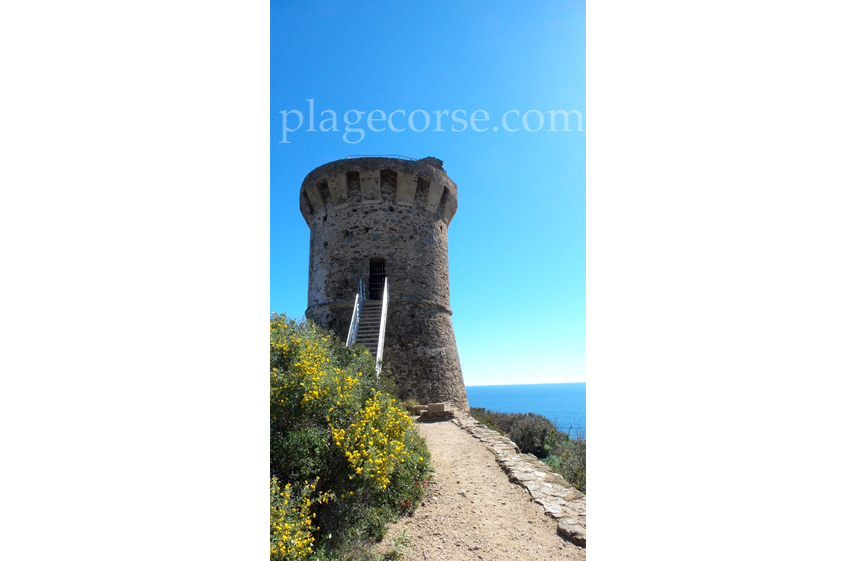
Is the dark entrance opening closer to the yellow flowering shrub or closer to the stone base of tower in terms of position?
the stone base of tower

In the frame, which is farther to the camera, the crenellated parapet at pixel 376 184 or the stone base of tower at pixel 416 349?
the crenellated parapet at pixel 376 184

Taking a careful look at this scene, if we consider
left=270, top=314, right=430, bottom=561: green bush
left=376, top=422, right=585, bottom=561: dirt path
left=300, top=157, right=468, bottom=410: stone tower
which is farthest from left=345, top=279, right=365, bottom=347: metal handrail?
left=270, top=314, right=430, bottom=561: green bush

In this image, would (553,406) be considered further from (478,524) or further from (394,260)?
(478,524)

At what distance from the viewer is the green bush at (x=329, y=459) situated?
3.24 m

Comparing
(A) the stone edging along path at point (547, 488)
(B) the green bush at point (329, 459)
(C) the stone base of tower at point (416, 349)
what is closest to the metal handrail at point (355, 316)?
(C) the stone base of tower at point (416, 349)

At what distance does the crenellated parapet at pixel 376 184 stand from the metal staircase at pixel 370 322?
253cm

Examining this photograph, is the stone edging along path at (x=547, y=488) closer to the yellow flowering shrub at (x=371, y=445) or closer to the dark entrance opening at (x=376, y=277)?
the yellow flowering shrub at (x=371, y=445)

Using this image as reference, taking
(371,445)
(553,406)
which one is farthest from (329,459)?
(553,406)

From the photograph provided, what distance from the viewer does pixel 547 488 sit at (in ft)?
15.5

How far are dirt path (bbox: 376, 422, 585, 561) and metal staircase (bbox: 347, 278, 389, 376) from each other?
15.2 feet

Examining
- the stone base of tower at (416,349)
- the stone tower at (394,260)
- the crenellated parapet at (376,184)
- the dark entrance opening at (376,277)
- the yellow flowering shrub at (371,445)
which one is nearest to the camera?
the yellow flowering shrub at (371,445)

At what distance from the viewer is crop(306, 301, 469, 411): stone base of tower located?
10945 millimetres

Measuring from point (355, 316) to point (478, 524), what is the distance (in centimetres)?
709
